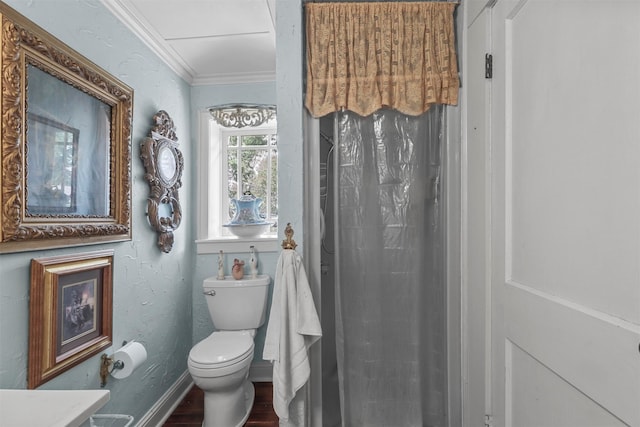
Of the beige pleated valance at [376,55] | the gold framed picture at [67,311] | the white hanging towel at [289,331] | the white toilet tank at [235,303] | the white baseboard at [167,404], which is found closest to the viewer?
the gold framed picture at [67,311]

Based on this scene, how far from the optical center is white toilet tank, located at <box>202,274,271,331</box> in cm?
232

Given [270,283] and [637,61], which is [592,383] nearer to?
[637,61]

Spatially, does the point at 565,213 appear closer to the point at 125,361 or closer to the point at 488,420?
the point at 488,420

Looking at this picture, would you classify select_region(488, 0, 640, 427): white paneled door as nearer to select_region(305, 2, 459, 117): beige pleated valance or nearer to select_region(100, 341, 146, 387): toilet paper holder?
select_region(305, 2, 459, 117): beige pleated valance

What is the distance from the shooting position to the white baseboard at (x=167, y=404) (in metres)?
1.93

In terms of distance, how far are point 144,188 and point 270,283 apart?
106cm

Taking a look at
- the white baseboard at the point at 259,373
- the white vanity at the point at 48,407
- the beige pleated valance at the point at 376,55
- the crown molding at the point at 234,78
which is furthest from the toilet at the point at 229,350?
the crown molding at the point at 234,78

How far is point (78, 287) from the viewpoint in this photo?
143 cm

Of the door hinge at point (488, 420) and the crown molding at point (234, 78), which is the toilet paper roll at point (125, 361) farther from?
the crown molding at point (234, 78)

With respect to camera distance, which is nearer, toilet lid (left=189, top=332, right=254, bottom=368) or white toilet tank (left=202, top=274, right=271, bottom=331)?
toilet lid (left=189, top=332, right=254, bottom=368)

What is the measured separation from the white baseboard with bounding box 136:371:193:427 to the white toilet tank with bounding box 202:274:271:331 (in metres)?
0.46

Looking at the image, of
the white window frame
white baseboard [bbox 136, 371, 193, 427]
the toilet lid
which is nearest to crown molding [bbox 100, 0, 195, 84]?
the white window frame

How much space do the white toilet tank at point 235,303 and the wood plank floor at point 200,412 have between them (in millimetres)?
499

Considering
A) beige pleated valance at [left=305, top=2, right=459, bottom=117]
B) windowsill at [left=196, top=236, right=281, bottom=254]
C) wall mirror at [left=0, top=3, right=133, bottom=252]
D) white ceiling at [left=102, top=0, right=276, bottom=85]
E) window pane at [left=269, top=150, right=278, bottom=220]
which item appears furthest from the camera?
window pane at [left=269, top=150, right=278, bottom=220]
